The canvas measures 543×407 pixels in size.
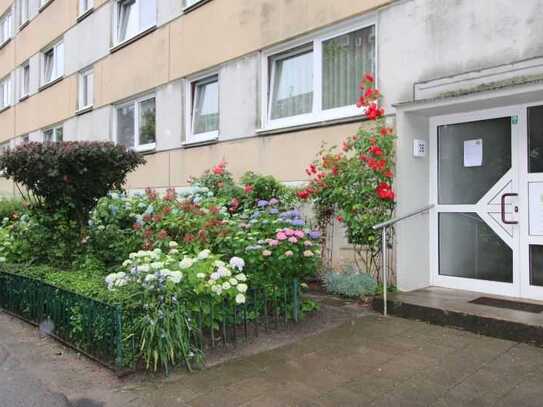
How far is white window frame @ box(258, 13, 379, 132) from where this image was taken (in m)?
6.66

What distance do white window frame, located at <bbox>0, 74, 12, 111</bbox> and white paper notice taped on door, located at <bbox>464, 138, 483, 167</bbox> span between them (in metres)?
19.2

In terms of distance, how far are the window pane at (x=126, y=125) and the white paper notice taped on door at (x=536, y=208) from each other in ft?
29.4

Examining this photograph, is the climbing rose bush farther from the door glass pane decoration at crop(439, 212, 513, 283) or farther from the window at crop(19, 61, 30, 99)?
the window at crop(19, 61, 30, 99)

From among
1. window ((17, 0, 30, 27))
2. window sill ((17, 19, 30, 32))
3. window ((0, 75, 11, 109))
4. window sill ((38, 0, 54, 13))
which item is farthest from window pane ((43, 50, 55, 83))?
window ((0, 75, 11, 109))

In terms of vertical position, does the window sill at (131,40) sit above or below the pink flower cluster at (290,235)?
above

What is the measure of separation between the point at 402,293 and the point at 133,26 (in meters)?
9.49

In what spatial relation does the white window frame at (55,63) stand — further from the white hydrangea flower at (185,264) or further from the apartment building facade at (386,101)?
the white hydrangea flower at (185,264)

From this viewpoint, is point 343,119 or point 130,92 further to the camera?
point 130,92

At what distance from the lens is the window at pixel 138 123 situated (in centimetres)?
1115

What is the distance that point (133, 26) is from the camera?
471 inches

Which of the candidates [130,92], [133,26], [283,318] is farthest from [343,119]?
[133,26]

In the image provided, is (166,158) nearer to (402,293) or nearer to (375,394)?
(402,293)

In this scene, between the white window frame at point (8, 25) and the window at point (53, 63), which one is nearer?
the window at point (53, 63)

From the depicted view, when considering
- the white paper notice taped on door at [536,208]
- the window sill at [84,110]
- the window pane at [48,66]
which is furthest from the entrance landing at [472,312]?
the window pane at [48,66]
